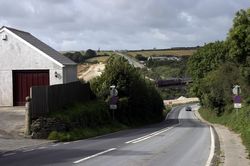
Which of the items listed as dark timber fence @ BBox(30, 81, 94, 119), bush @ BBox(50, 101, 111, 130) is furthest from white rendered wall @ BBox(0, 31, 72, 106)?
bush @ BBox(50, 101, 111, 130)

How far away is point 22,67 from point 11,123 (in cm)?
1070

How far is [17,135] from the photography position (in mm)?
27531

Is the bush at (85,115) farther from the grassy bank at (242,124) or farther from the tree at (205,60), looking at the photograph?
the tree at (205,60)

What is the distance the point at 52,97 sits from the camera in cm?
3155

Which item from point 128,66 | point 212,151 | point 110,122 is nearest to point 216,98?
point 128,66

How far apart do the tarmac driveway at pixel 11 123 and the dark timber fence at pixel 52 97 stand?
1.19 metres

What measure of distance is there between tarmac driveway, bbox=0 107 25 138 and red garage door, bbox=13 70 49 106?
10.3ft

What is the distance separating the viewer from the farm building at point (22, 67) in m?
39.8

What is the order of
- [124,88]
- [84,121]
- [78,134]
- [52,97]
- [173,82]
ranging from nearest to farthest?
1. [78,134]
2. [52,97]
3. [84,121]
4. [124,88]
5. [173,82]

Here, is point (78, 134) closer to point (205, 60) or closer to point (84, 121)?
point (84, 121)

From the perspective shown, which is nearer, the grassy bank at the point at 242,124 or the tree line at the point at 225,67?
the grassy bank at the point at 242,124

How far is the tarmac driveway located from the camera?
90.7 ft

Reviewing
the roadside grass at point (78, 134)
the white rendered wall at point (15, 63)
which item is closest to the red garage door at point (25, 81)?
the white rendered wall at point (15, 63)

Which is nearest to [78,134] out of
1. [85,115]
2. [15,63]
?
[85,115]
